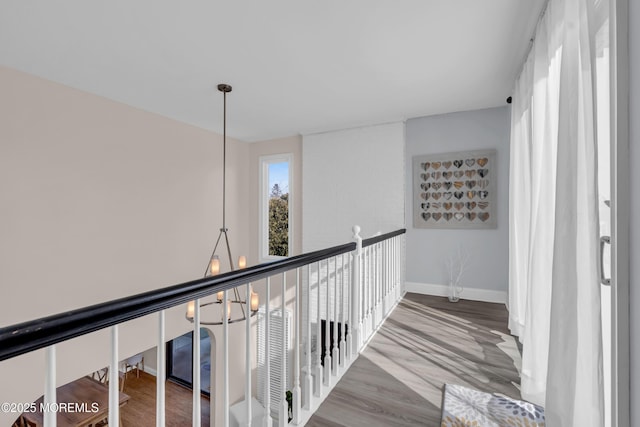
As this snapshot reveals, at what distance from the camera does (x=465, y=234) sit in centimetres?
382

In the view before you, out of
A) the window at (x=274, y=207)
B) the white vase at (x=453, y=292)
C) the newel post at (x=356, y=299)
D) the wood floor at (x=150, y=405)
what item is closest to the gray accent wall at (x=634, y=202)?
the newel post at (x=356, y=299)

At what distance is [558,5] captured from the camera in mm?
1537

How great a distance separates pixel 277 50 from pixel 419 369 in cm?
268

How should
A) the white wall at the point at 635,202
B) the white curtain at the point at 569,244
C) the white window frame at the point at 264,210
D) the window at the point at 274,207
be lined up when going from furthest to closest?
1. the white window frame at the point at 264,210
2. the window at the point at 274,207
3. the white curtain at the point at 569,244
4. the white wall at the point at 635,202

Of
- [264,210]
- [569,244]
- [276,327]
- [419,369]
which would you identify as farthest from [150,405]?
[569,244]

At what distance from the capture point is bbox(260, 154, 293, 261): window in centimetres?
521

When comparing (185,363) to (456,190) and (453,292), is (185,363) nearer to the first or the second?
(453,292)

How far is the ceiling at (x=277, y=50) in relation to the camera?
1.93 m

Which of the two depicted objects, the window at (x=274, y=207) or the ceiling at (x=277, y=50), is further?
the window at (x=274, y=207)

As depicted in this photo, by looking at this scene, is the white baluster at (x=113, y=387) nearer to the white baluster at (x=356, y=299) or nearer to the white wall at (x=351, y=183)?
the white baluster at (x=356, y=299)

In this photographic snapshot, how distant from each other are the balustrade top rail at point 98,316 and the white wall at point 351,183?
3.24 metres

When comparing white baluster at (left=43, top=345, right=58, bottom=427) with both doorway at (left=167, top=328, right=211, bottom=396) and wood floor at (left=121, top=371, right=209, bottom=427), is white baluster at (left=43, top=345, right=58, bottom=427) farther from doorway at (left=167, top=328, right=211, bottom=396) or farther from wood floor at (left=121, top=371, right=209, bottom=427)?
doorway at (left=167, top=328, right=211, bottom=396)

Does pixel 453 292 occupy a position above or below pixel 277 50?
below

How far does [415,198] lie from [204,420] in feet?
17.8
